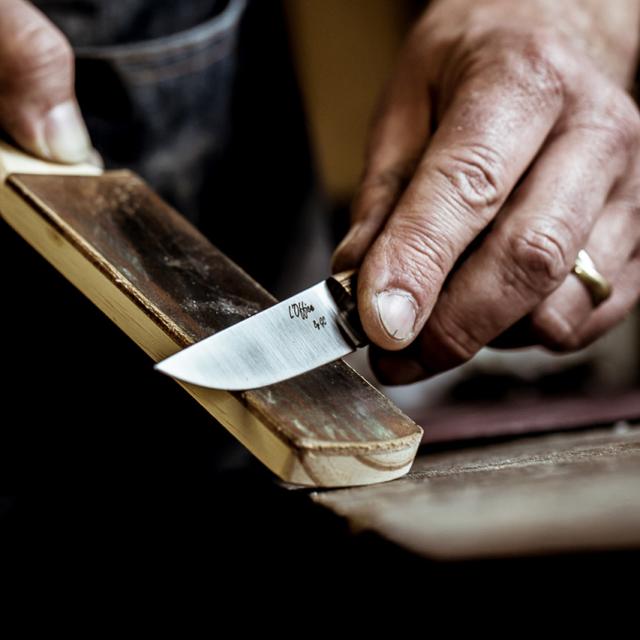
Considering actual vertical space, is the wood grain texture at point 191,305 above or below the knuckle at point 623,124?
below

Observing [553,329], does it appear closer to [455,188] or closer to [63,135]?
[455,188]

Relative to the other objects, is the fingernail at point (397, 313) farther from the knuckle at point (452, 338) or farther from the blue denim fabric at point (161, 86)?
the blue denim fabric at point (161, 86)

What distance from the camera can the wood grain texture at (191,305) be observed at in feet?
2.24

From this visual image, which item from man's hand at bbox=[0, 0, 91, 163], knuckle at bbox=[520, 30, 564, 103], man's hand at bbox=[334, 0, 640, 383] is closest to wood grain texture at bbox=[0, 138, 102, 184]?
man's hand at bbox=[0, 0, 91, 163]

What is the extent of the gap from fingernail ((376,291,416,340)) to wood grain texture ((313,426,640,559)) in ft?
0.67

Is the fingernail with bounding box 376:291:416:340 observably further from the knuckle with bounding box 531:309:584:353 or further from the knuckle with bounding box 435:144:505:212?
the knuckle with bounding box 531:309:584:353

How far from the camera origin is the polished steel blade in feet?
2.28

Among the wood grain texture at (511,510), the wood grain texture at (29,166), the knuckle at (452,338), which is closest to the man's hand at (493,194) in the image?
the knuckle at (452,338)

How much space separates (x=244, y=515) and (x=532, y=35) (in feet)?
2.61

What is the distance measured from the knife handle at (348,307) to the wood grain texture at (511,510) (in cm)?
20

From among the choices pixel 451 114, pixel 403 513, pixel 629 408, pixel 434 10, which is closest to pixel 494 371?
pixel 629 408

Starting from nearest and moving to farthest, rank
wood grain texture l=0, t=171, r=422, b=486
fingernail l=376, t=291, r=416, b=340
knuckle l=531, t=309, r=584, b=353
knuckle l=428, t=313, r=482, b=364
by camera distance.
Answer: wood grain texture l=0, t=171, r=422, b=486, fingernail l=376, t=291, r=416, b=340, knuckle l=428, t=313, r=482, b=364, knuckle l=531, t=309, r=584, b=353

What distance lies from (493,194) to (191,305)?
0.40 meters

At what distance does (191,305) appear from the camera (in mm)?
818
